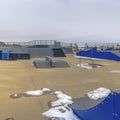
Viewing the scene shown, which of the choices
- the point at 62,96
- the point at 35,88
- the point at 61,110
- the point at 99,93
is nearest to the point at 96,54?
the point at 35,88

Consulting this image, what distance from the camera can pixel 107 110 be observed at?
386 centimetres

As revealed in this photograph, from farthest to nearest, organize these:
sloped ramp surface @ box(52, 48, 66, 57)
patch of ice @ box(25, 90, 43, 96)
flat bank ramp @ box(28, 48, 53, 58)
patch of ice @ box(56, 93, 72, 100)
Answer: sloped ramp surface @ box(52, 48, 66, 57) → flat bank ramp @ box(28, 48, 53, 58) → patch of ice @ box(25, 90, 43, 96) → patch of ice @ box(56, 93, 72, 100)

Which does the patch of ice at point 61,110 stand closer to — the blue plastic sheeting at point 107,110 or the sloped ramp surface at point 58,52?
the blue plastic sheeting at point 107,110

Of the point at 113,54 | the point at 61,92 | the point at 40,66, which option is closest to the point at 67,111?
the point at 61,92

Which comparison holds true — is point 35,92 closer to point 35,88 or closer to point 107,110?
point 35,88

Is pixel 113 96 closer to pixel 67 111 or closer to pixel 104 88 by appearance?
pixel 67 111

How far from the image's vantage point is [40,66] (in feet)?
44.3

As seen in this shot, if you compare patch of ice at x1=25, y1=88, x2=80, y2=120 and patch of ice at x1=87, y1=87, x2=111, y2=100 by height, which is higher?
patch of ice at x1=87, y1=87, x2=111, y2=100

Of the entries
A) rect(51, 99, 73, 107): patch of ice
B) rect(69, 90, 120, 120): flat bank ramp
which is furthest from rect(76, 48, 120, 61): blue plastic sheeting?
rect(69, 90, 120, 120): flat bank ramp

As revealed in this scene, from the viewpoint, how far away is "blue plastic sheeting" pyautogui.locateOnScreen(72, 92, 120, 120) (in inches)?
143

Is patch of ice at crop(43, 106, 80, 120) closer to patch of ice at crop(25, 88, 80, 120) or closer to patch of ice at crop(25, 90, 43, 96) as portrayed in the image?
patch of ice at crop(25, 88, 80, 120)

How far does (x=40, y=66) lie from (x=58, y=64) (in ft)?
4.03

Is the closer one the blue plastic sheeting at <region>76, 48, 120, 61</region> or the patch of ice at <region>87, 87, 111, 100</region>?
the patch of ice at <region>87, 87, 111, 100</region>

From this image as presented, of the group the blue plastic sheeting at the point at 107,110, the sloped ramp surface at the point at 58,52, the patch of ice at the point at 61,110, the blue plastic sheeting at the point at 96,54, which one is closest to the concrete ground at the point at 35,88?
the patch of ice at the point at 61,110
